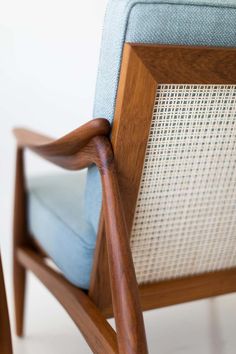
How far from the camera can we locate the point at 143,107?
3.41 feet

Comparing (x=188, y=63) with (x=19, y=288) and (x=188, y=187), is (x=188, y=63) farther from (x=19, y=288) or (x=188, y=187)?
(x=19, y=288)

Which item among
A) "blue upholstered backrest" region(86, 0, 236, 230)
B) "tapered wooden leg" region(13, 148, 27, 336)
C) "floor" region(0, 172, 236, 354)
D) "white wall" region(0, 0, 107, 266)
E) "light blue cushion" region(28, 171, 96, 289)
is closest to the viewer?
"blue upholstered backrest" region(86, 0, 236, 230)

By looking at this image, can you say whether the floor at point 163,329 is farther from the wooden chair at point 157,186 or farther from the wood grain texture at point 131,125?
the wood grain texture at point 131,125

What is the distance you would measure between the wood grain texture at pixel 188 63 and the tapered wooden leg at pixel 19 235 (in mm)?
672

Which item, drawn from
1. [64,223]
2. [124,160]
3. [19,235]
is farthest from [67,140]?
[19,235]

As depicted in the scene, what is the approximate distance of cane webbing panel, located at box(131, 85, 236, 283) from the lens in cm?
110

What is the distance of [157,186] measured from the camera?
1.17 metres

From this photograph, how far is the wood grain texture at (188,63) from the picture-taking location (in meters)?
1.01

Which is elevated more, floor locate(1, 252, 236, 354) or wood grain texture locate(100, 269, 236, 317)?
wood grain texture locate(100, 269, 236, 317)

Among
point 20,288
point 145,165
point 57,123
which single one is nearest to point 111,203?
point 145,165

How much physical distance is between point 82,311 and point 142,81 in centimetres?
52

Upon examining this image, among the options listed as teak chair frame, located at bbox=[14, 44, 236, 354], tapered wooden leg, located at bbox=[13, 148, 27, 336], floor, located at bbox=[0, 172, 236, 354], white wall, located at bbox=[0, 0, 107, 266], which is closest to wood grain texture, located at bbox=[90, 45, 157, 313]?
teak chair frame, located at bbox=[14, 44, 236, 354]

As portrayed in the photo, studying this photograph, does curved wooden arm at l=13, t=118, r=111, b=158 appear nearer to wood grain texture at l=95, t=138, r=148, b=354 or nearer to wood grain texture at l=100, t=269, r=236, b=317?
wood grain texture at l=95, t=138, r=148, b=354

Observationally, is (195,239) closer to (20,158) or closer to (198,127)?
(198,127)
